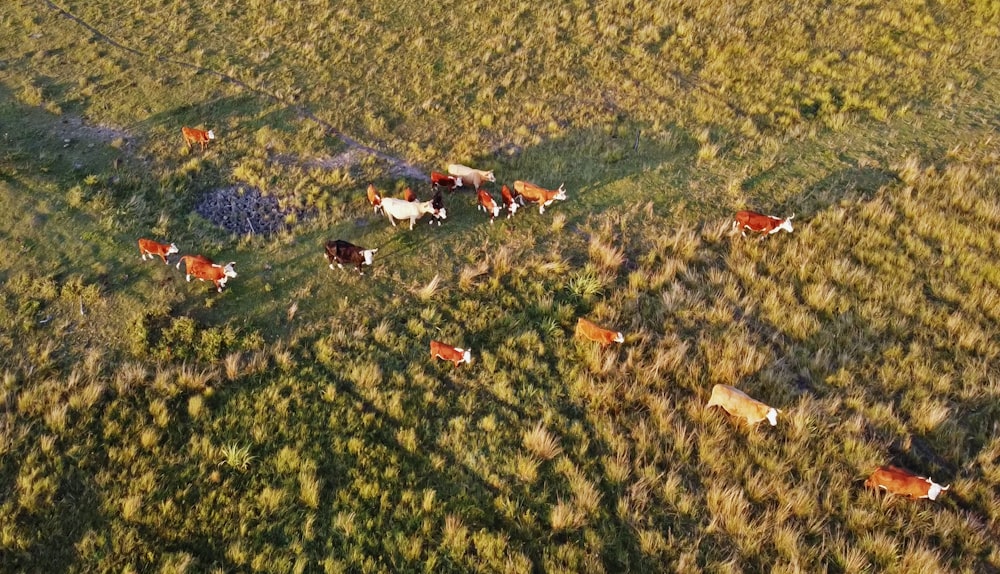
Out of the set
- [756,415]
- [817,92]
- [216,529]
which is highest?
[817,92]

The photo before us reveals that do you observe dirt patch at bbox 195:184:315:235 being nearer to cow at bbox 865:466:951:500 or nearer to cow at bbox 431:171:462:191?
cow at bbox 431:171:462:191

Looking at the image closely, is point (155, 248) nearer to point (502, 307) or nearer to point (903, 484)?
point (502, 307)

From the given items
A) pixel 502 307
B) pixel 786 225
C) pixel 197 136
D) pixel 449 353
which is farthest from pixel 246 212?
pixel 786 225

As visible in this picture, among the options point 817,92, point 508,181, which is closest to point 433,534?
point 508,181

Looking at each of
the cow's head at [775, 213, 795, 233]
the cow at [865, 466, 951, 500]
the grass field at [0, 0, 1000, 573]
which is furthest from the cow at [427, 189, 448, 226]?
the cow at [865, 466, 951, 500]

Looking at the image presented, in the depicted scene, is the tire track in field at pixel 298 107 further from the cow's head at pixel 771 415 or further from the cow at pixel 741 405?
the cow's head at pixel 771 415

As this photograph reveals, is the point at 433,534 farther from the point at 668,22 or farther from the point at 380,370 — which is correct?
the point at 668,22

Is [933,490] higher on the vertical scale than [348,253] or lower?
lower
